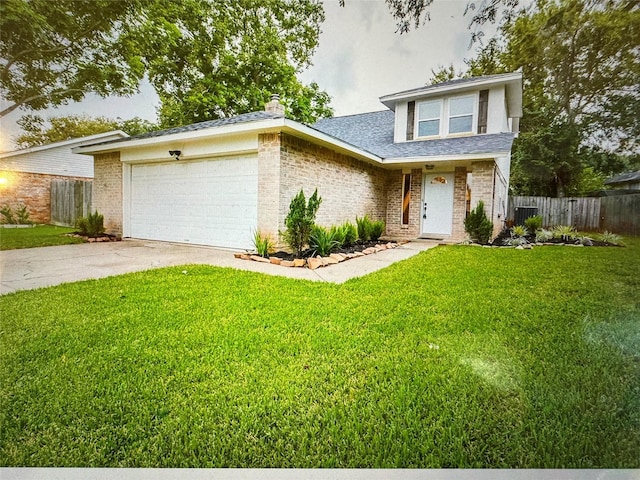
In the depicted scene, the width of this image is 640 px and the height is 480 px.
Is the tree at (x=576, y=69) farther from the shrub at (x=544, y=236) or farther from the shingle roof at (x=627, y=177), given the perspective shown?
the shrub at (x=544, y=236)

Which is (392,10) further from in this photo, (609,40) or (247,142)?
(247,142)

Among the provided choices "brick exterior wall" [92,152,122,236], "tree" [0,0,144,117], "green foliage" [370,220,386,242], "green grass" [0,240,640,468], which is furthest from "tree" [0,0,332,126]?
"brick exterior wall" [92,152,122,236]

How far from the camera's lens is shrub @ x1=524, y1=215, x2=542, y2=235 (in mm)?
8566

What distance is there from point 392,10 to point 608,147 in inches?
45.4

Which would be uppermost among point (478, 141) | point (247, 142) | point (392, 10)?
point (478, 141)

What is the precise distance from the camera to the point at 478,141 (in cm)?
754

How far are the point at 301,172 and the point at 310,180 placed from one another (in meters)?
0.34

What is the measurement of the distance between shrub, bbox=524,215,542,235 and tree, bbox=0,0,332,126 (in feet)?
30.1

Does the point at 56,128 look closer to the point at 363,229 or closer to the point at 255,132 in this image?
the point at 255,132

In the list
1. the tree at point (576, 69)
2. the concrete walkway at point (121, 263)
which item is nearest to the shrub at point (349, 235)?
the concrete walkway at point (121, 263)

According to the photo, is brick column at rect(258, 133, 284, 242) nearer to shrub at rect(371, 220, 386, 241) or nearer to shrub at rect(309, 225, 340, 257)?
shrub at rect(309, 225, 340, 257)

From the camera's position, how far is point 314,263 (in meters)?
4.91

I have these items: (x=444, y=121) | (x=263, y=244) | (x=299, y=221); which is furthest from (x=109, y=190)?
(x=444, y=121)

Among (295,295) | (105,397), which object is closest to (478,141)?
(295,295)
